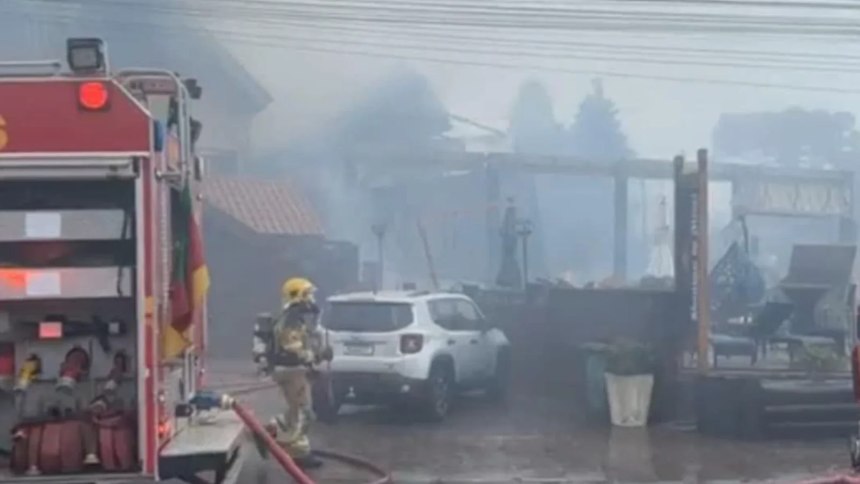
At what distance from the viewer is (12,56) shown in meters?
29.0

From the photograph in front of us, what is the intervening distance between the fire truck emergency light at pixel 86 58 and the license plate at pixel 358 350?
9365mm

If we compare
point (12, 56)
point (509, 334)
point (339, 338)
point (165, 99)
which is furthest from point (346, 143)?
point (165, 99)

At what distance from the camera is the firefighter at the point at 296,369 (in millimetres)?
13242

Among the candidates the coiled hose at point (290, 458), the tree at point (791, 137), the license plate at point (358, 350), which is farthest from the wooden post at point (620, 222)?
the license plate at point (358, 350)

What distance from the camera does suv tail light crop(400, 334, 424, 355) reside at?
56.9 ft

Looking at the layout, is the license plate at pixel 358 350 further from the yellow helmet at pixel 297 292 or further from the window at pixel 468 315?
the yellow helmet at pixel 297 292

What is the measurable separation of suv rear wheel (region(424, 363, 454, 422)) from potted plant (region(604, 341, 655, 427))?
6.22 ft

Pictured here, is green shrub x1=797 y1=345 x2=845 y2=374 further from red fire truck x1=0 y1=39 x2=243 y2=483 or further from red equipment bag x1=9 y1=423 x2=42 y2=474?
red equipment bag x1=9 y1=423 x2=42 y2=474

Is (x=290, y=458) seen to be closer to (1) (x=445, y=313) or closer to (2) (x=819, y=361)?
(1) (x=445, y=313)

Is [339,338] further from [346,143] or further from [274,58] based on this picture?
[346,143]

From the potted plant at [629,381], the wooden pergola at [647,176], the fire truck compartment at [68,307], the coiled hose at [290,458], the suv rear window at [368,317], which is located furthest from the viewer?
the wooden pergola at [647,176]

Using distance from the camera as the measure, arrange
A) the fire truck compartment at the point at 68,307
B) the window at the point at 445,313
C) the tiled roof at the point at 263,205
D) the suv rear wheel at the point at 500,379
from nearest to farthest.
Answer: the fire truck compartment at the point at 68,307
the window at the point at 445,313
the suv rear wheel at the point at 500,379
the tiled roof at the point at 263,205

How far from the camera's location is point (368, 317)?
17.5 metres

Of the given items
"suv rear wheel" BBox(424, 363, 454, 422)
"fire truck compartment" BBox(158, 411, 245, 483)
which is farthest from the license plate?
"fire truck compartment" BBox(158, 411, 245, 483)
